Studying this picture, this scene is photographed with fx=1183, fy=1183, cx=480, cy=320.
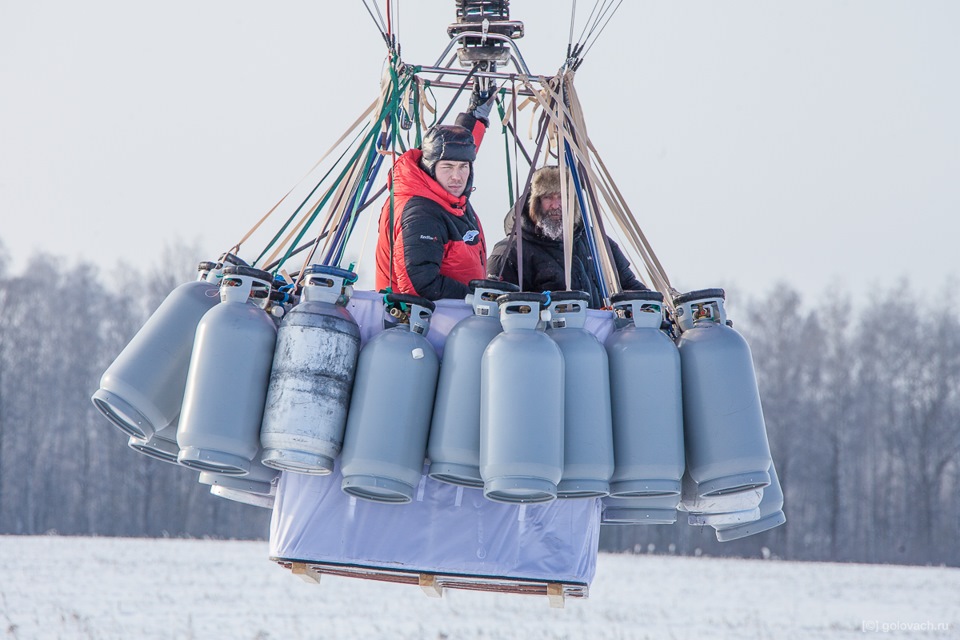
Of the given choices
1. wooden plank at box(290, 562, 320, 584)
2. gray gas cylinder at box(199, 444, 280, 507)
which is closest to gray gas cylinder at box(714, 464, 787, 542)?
wooden plank at box(290, 562, 320, 584)

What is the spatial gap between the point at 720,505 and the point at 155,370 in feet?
6.94

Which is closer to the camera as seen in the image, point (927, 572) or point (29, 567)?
point (29, 567)

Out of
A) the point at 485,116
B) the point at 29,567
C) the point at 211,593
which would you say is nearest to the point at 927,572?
Result: the point at 211,593

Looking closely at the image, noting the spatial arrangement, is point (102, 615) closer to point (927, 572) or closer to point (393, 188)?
point (393, 188)

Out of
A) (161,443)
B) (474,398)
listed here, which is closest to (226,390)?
(161,443)

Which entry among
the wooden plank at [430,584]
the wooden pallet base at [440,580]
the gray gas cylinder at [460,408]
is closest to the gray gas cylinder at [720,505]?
the wooden pallet base at [440,580]

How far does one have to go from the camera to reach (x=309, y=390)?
3947mm

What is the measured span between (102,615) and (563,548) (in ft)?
26.4

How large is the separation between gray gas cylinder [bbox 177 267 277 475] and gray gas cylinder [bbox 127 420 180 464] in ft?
1.44

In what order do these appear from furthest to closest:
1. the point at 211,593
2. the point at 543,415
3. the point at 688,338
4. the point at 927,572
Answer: the point at 927,572
the point at 211,593
the point at 688,338
the point at 543,415

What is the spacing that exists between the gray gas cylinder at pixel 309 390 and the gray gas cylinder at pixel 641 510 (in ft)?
3.54

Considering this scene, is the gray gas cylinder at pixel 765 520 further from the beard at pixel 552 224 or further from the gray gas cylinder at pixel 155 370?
the gray gas cylinder at pixel 155 370

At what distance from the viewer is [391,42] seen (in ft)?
16.9

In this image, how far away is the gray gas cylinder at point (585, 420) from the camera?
3918mm
